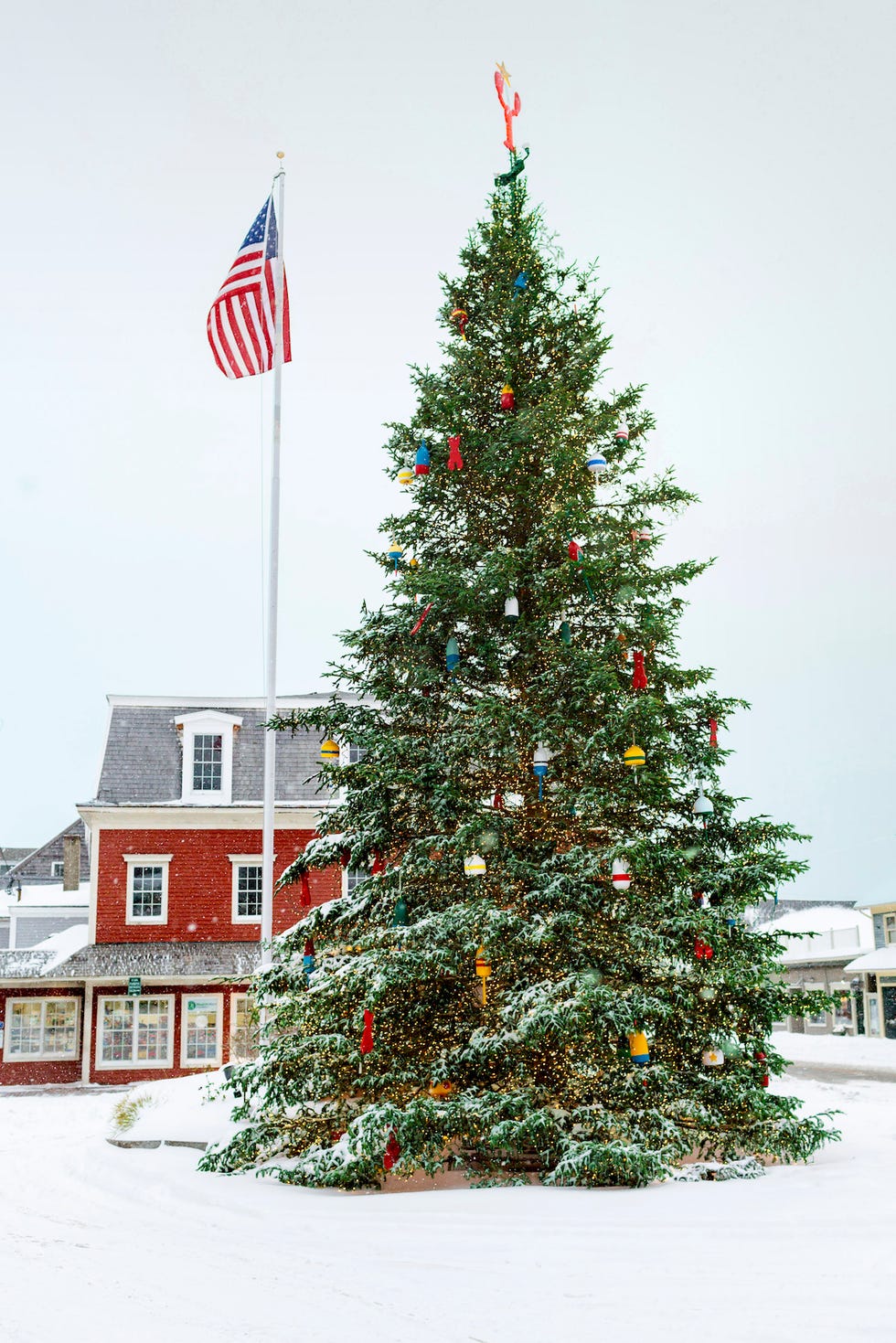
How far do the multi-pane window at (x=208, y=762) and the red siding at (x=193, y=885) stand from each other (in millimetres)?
1183

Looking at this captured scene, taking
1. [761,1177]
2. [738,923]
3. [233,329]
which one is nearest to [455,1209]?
[761,1177]

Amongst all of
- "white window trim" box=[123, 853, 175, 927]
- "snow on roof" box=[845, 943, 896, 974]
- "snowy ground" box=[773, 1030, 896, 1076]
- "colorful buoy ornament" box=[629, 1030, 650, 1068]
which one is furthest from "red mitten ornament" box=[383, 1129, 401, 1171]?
"snow on roof" box=[845, 943, 896, 974]

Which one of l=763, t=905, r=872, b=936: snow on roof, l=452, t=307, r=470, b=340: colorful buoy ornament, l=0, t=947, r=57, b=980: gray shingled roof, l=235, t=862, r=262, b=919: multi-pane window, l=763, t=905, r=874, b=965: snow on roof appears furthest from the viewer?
l=763, t=905, r=872, b=936: snow on roof

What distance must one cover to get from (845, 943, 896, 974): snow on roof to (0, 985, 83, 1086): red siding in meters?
25.2

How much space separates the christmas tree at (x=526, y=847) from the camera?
9.88m

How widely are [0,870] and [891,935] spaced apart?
48325 millimetres

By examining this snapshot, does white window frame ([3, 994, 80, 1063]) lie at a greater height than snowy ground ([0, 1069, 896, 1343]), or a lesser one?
lesser

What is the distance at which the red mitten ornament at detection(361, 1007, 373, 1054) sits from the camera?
10.1 m

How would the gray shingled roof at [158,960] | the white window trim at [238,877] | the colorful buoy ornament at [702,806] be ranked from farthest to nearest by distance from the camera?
1. the white window trim at [238,877]
2. the gray shingled roof at [158,960]
3. the colorful buoy ornament at [702,806]

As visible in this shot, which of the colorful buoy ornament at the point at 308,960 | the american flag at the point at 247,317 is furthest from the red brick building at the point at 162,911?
the colorful buoy ornament at the point at 308,960

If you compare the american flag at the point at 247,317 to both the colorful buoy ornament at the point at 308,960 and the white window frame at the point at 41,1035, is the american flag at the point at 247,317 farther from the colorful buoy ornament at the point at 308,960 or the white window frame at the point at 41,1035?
the white window frame at the point at 41,1035

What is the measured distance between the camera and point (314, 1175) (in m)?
9.97

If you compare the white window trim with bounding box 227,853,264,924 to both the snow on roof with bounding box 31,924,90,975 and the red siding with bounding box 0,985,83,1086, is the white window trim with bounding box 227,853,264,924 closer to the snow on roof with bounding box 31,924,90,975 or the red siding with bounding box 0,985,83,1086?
the snow on roof with bounding box 31,924,90,975

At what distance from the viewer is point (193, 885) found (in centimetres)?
2677
